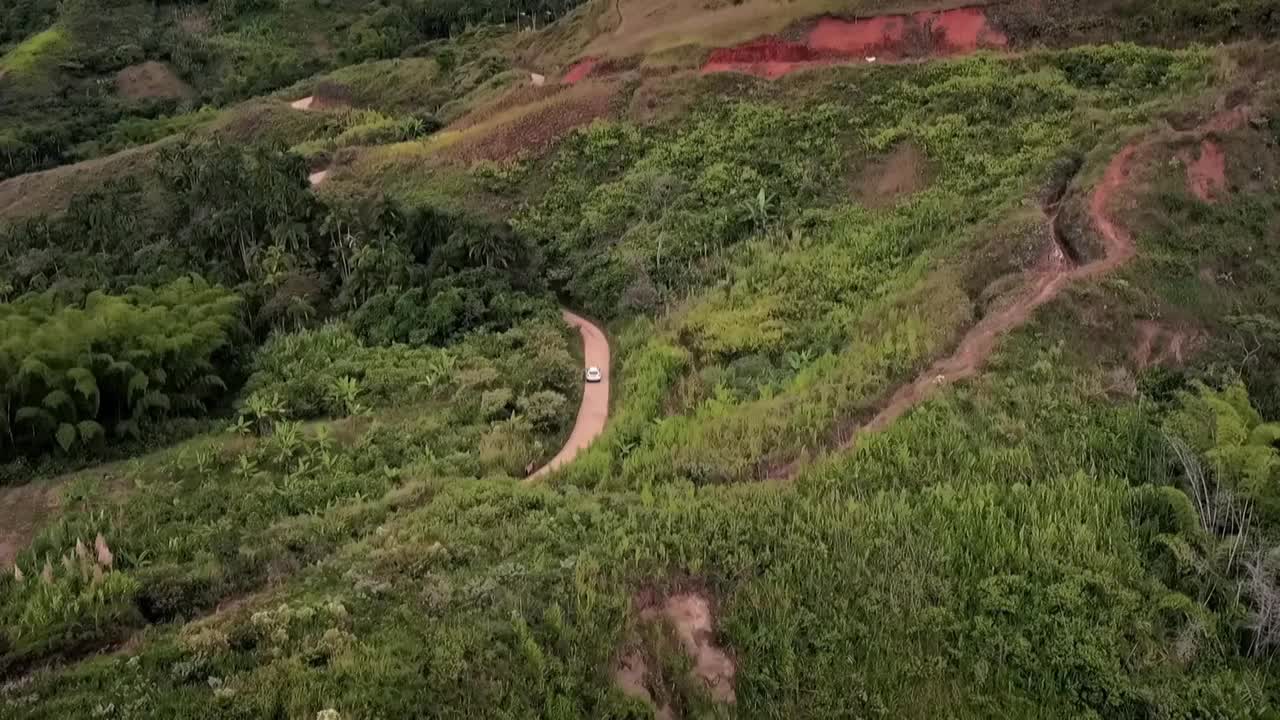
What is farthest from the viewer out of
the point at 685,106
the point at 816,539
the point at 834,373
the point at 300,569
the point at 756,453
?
the point at 685,106

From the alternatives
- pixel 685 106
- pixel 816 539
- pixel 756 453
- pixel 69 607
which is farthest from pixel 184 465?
pixel 685 106

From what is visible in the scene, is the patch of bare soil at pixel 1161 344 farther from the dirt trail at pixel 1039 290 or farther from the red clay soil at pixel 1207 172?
the red clay soil at pixel 1207 172

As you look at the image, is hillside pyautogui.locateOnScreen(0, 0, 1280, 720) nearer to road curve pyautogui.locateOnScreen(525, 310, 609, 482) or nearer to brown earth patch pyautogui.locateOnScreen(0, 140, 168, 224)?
road curve pyautogui.locateOnScreen(525, 310, 609, 482)

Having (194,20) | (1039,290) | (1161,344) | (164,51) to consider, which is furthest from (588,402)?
(194,20)

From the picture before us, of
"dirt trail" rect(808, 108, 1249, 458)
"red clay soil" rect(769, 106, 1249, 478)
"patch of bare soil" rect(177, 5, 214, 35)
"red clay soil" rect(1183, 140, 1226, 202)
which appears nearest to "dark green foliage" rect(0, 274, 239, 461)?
"red clay soil" rect(769, 106, 1249, 478)

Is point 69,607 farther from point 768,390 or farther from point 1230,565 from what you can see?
point 1230,565

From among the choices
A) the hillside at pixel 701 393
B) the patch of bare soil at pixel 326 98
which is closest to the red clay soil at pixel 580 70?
the hillside at pixel 701 393

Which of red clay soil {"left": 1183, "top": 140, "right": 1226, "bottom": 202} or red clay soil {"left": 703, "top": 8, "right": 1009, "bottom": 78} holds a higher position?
red clay soil {"left": 703, "top": 8, "right": 1009, "bottom": 78}
